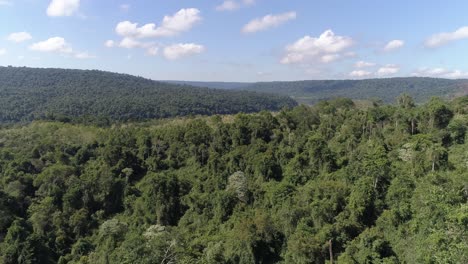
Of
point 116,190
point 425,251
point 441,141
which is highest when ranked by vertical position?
point 441,141

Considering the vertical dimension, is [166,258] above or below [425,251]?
below

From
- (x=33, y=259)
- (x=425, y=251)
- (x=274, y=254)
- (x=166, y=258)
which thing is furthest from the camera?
(x=33, y=259)

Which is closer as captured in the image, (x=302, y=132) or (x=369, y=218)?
(x=369, y=218)

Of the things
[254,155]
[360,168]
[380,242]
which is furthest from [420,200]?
[254,155]

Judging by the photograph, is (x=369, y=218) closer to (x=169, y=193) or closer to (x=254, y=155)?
(x=254, y=155)

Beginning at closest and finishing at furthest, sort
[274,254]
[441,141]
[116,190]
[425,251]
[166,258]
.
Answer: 1. [425,251]
2. [166,258]
3. [274,254]
4. [441,141]
5. [116,190]

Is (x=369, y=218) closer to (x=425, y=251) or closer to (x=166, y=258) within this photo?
(x=425, y=251)
